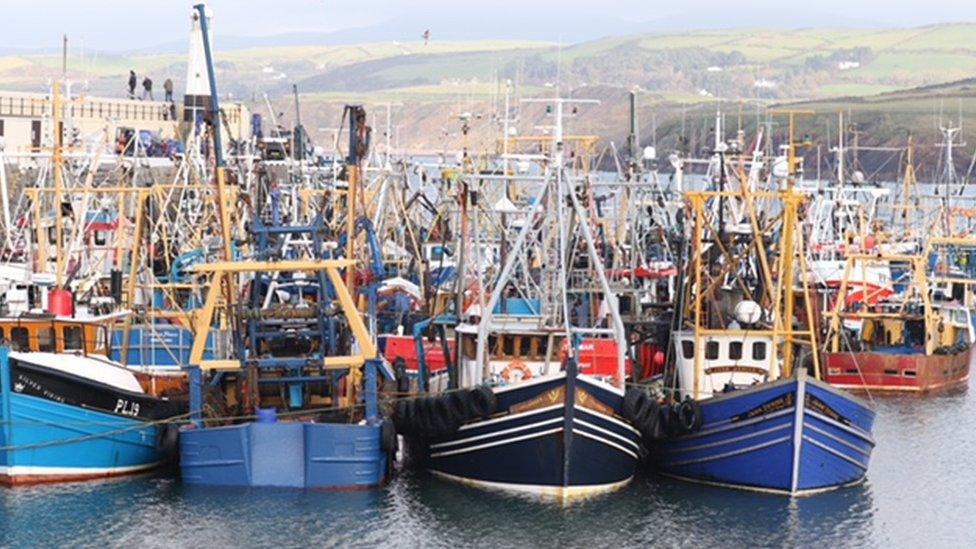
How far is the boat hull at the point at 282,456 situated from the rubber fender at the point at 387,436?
12 centimetres

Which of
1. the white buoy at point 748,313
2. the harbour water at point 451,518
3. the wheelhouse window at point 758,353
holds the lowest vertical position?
the harbour water at point 451,518

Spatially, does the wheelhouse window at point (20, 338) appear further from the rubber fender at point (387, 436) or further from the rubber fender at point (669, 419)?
the rubber fender at point (669, 419)

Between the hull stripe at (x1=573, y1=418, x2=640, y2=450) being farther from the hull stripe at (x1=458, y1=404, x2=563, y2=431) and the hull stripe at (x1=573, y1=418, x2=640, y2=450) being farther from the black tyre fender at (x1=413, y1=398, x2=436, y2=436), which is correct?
the black tyre fender at (x1=413, y1=398, x2=436, y2=436)

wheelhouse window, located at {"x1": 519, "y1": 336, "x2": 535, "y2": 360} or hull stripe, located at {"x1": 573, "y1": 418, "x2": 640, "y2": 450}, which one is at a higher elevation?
wheelhouse window, located at {"x1": 519, "y1": 336, "x2": 535, "y2": 360}

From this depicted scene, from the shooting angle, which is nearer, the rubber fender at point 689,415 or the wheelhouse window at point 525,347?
the rubber fender at point 689,415

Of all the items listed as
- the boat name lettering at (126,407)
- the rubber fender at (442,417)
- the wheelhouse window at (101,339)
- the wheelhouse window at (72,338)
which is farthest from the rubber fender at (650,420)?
the wheelhouse window at (72,338)

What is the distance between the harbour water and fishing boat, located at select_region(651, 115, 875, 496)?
395mm

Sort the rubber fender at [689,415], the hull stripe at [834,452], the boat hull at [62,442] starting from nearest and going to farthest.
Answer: the boat hull at [62,442]
the hull stripe at [834,452]
the rubber fender at [689,415]

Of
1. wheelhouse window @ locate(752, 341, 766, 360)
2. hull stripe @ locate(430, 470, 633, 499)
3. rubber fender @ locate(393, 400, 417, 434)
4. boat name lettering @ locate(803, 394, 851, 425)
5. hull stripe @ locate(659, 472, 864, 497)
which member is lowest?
hull stripe @ locate(659, 472, 864, 497)

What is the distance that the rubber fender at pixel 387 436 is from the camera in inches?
1341

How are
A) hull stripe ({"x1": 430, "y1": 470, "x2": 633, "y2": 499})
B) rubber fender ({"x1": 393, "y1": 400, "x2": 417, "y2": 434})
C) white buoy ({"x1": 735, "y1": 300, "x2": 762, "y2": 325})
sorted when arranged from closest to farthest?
1. hull stripe ({"x1": 430, "y1": 470, "x2": 633, "y2": 499})
2. rubber fender ({"x1": 393, "y1": 400, "x2": 417, "y2": 434})
3. white buoy ({"x1": 735, "y1": 300, "x2": 762, "y2": 325})

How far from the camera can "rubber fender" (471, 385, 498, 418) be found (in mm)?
33594

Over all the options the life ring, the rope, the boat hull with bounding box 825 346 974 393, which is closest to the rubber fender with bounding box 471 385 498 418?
the life ring

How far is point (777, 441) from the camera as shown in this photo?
112 ft
